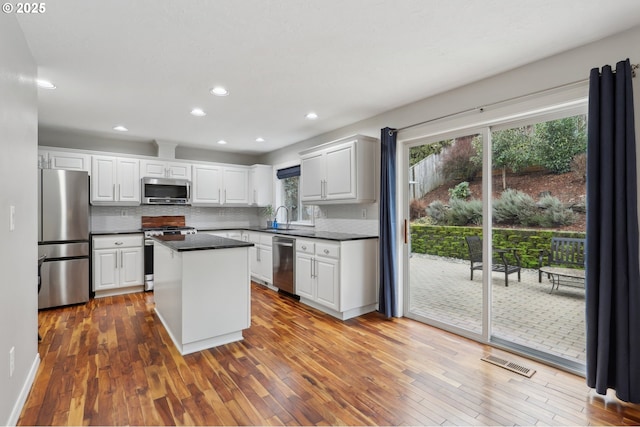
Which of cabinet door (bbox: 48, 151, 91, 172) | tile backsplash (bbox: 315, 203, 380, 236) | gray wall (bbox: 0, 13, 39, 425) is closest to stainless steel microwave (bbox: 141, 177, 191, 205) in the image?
cabinet door (bbox: 48, 151, 91, 172)

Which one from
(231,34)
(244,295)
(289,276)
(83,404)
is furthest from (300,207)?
(83,404)

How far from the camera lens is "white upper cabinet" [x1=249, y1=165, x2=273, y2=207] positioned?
20.4 feet

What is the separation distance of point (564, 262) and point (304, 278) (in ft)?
8.91

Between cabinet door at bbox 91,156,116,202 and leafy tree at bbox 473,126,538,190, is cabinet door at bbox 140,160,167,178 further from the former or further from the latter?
leafy tree at bbox 473,126,538,190

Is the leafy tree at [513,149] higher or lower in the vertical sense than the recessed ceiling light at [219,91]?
lower

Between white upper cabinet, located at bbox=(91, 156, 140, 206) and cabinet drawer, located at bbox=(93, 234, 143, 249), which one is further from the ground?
white upper cabinet, located at bbox=(91, 156, 140, 206)

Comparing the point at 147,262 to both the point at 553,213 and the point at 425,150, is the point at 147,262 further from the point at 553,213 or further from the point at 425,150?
the point at 553,213

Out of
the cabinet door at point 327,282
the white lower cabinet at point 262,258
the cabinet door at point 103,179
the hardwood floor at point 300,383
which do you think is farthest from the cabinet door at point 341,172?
the cabinet door at point 103,179

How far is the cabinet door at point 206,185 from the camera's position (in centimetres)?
580

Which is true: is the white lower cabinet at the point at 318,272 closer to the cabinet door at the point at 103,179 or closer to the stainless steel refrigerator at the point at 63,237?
the stainless steel refrigerator at the point at 63,237

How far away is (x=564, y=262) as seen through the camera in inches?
102

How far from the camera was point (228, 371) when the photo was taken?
8.07ft

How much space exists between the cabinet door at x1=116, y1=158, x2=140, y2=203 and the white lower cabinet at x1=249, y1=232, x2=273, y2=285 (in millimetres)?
1993

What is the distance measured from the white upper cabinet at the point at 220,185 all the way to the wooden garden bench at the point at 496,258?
4.37m
